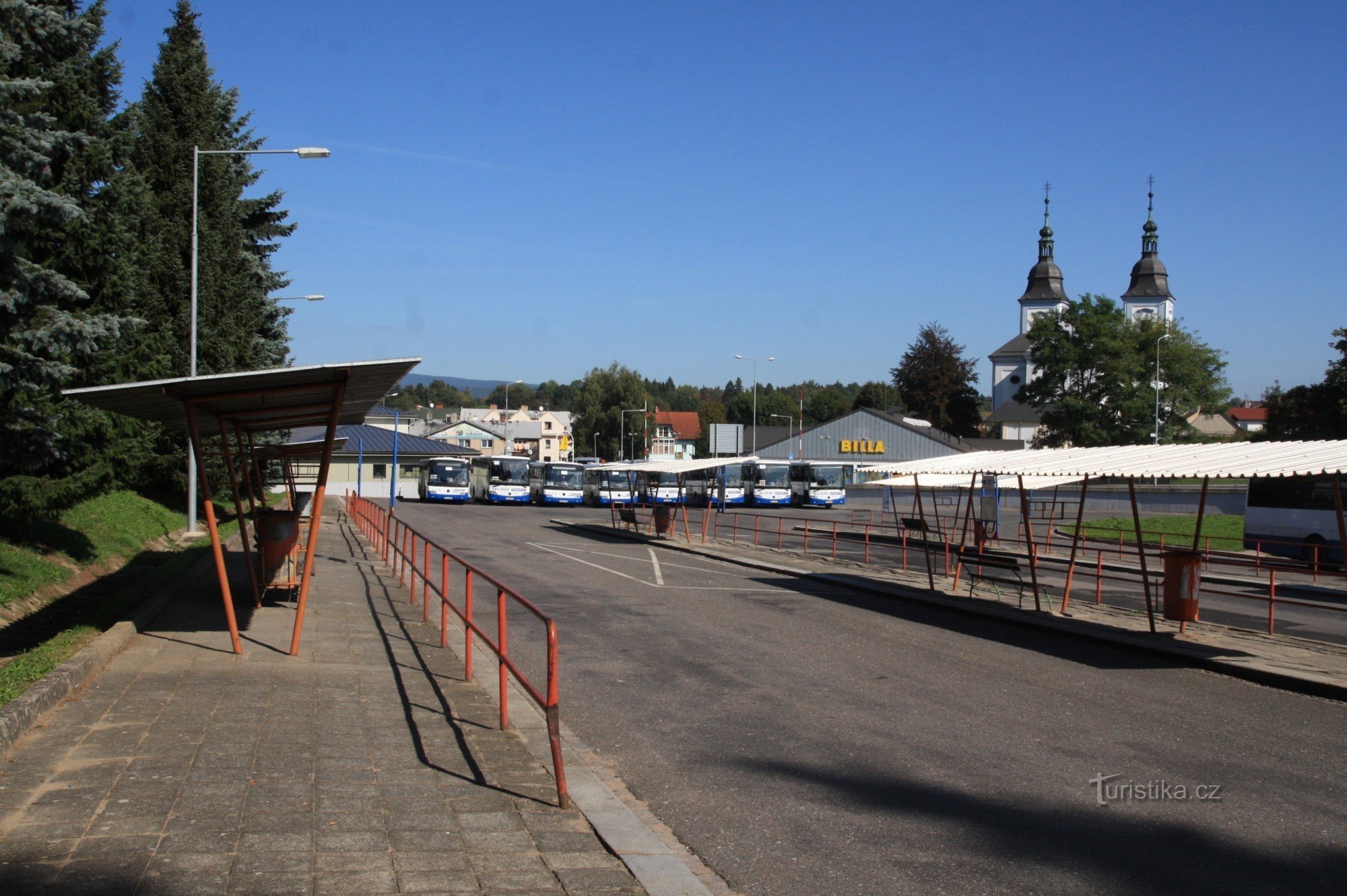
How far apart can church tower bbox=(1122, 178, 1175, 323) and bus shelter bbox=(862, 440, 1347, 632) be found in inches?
4632

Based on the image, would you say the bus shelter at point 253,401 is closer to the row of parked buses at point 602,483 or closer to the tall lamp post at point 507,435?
the row of parked buses at point 602,483

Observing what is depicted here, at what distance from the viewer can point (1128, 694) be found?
10.0 meters

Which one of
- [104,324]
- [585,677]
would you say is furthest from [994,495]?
[104,324]

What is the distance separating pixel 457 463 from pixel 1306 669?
51.6 meters

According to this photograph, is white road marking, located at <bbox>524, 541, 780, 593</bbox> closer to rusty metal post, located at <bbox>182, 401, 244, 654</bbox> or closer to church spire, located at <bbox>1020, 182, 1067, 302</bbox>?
rusty metal post, located at <bbox>182, 401, 244, 654</bbox>

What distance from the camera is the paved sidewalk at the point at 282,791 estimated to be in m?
4.89

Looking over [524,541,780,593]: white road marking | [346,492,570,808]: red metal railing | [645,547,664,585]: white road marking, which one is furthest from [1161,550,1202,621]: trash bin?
[645,547,664,585]: white road marking

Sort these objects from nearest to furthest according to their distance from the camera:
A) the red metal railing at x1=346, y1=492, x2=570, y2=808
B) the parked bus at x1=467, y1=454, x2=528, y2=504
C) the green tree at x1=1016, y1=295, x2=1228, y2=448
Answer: the red metal railing at x1=346, y1=492, x2=570, y2=808 → the parked bus at x1=467, y1=454, x2=528, y2=504 → the green tree at x1=1016, y1=295, x2=1228, y2=448

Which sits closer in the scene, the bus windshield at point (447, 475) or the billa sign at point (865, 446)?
the bus windshield at point (447, 475)

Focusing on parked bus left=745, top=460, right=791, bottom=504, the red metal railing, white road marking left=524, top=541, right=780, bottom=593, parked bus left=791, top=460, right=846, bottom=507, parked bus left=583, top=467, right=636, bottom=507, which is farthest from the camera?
parked bus left=583, top=467, right=636, bottom=507

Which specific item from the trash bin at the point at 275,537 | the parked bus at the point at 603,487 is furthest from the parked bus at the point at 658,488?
the trash bin at the point at 275,537

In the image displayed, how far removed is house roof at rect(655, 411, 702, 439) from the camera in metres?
191

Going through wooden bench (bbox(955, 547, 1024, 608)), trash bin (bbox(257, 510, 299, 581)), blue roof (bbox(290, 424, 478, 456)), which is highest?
blue roof (bbox(290, 424, 478, 456))

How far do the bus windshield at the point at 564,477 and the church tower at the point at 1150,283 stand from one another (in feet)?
296
